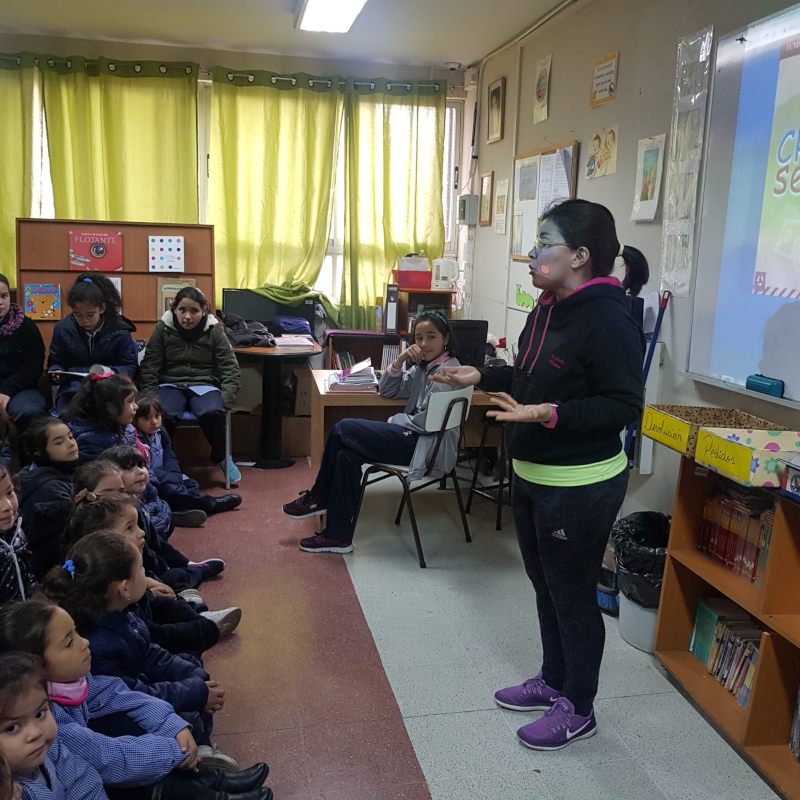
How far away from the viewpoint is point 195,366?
4.30m

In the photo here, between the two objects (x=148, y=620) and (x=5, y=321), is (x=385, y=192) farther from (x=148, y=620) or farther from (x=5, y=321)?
(x=148, y=620)

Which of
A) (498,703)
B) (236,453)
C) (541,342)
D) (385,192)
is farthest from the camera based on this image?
(385,192)

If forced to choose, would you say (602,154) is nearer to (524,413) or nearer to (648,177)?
(648,177)

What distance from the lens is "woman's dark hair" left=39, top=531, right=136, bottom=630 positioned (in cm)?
174

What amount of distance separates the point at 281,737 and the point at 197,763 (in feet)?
1.23

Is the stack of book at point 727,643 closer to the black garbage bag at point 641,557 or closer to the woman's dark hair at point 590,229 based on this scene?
the black garbage bag at point 641,557

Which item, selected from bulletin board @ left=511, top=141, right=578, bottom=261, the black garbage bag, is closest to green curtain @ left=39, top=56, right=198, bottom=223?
bulletin board @ left=511, top=141, right=578, bottom=261

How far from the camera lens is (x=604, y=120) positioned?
11.8 feet

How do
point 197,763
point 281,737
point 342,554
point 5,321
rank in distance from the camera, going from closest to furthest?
point 197,763 < point 281,737 < point 342,554 < point 5,321

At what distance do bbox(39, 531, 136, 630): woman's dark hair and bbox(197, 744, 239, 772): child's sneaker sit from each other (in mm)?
401

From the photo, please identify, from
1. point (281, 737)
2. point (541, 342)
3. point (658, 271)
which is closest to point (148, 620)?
point (281, 737)

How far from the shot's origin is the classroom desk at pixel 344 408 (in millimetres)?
3441

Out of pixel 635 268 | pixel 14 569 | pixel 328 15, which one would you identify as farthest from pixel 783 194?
pixel 328 15

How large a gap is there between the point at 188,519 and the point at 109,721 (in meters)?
2.04
